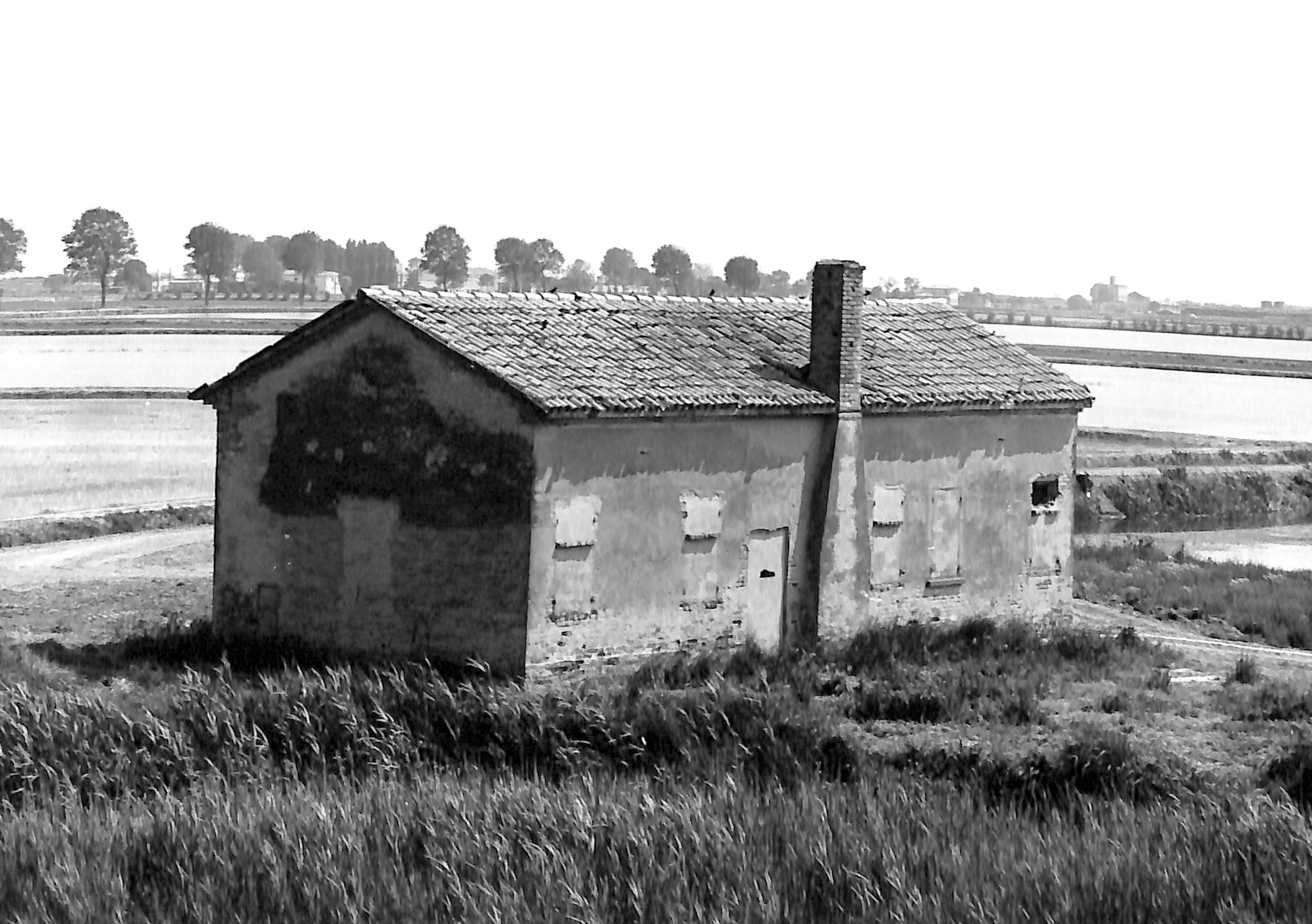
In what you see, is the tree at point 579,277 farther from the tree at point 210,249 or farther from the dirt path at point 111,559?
the dirt path at point 111,559

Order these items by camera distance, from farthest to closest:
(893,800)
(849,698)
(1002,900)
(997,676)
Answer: (997,676) → (849,698) → (893,800) → (1002,900)

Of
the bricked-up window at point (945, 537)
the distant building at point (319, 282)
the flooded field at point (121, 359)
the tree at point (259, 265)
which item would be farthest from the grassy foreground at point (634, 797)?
the tree at point (259, 265)

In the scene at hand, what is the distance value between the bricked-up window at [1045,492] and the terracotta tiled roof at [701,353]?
3.82 feet

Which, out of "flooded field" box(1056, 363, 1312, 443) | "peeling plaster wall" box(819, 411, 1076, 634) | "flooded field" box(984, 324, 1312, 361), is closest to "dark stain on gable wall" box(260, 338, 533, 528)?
"peeling plaster wall" box(819, 411, 1076, 634)

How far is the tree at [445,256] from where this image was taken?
458ft

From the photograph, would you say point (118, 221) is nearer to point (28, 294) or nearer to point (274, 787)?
point (28, 294)

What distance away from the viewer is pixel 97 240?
161 meters

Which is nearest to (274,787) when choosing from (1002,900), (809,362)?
(1002,900)

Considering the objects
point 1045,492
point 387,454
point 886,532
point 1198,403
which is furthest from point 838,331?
point 1198,403

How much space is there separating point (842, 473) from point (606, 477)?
13.0ft

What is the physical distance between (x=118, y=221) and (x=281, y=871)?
158 metres

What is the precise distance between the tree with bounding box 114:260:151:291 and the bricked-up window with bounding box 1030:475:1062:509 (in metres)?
151

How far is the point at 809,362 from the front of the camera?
84.6 ft

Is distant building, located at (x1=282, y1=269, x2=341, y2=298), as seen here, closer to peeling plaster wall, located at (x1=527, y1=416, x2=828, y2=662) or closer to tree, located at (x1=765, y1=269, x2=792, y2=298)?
tree, located at (x1=765, y1=269, x2=792, y2=298)
